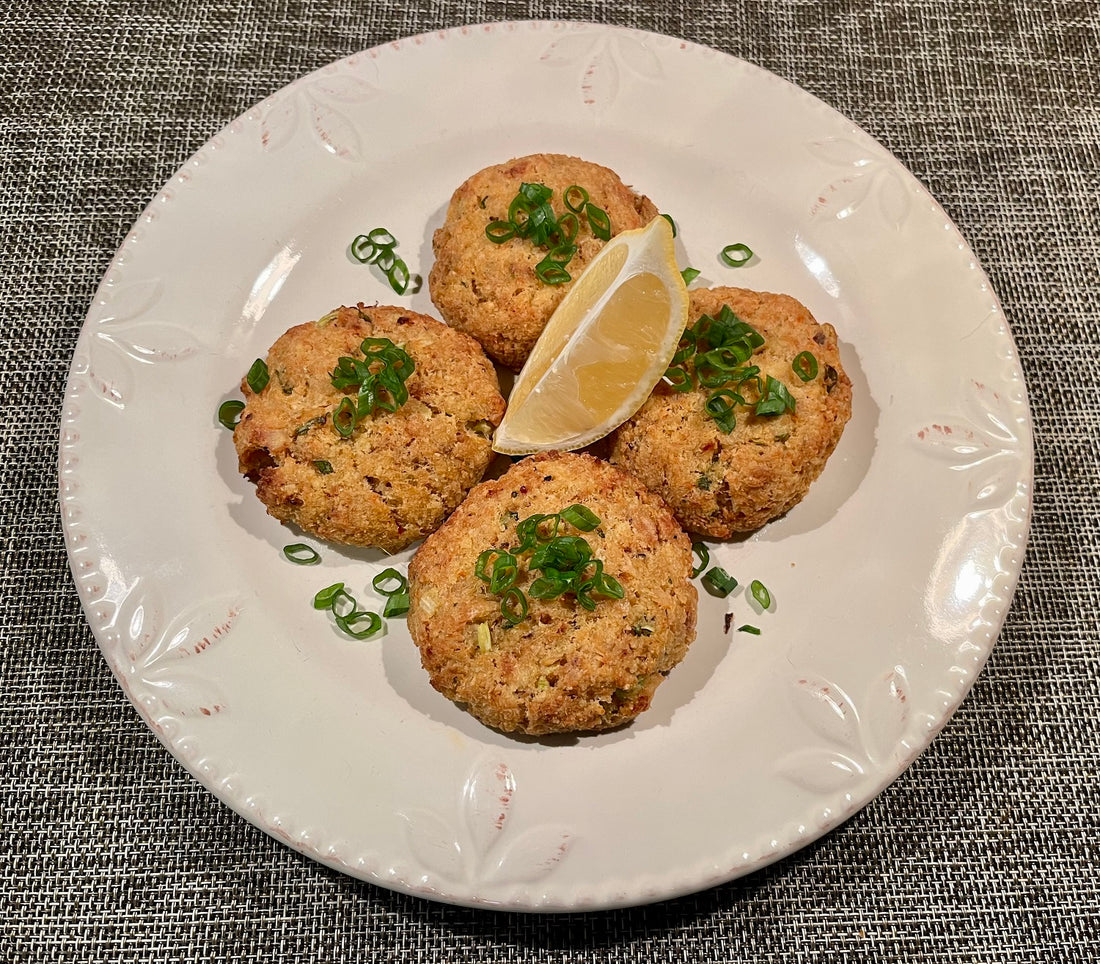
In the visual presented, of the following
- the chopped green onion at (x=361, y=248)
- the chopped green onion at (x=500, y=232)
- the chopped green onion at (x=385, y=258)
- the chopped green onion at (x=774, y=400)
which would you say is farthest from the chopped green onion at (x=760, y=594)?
the chopped green onion at (x=361, y=248)

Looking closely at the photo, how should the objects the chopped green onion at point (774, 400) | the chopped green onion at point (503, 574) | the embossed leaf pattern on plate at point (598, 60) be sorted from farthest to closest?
the embossed leaf pattern on plate at point (598, 60) → the chopped green onion at point (774, 400) → the chopped green onion at point (503, 574)

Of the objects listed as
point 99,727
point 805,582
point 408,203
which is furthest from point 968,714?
point 99,727

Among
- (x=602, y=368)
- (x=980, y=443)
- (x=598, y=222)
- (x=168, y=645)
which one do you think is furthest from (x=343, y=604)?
(x=980, y=443)

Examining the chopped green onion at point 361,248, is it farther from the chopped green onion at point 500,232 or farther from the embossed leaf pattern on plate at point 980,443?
the embossed leaf pattern on plate at point 980,443

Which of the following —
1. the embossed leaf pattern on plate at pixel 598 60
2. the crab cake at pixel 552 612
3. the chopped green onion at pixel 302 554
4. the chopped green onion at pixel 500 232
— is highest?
the embossed leaf pattern on plate at pixel 598 60

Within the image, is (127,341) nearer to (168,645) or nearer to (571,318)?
(168,645)

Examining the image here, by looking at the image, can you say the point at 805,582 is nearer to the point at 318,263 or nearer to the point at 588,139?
the point at 588,139

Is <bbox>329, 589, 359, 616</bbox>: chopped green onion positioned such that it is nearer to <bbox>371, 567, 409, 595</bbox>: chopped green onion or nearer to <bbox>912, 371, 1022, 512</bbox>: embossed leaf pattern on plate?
<bbox>371, 567, 409, 595</bbox>: chopped green onion

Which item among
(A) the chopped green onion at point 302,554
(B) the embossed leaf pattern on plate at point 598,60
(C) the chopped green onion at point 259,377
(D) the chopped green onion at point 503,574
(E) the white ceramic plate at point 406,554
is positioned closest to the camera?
(D) the chopped green onion at point 503,574
